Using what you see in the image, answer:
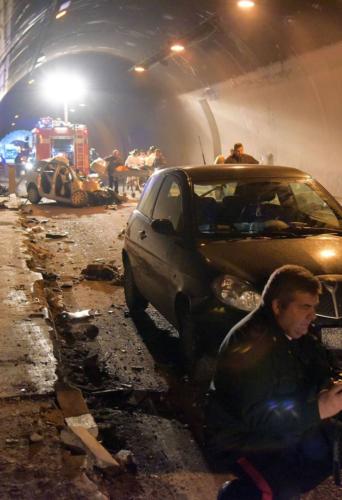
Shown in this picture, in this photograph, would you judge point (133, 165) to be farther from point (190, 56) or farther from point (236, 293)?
point (236, 293)

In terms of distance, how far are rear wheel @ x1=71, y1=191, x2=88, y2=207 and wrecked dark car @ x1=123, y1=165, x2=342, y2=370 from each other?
40.0 ft

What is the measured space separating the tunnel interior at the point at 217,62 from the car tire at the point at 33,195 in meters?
3.56

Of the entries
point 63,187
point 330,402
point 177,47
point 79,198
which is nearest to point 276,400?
point 330,402

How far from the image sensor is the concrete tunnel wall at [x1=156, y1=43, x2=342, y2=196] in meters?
17.3

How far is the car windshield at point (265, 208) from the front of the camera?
5.83m

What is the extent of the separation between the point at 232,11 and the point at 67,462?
15.2 metres

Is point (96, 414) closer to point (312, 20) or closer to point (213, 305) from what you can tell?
point (213, 305)

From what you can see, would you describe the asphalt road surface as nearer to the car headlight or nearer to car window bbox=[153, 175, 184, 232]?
the car headlight

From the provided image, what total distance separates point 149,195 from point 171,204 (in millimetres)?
830

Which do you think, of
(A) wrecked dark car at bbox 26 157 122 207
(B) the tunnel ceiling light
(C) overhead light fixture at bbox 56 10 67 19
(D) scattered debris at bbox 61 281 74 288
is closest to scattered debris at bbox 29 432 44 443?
(D) scattered debris at bbox 61 281 74 288

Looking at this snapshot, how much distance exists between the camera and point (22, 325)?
20.7 feet

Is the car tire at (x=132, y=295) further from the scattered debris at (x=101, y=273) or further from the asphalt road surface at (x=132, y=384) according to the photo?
the scattered debris at (x=101, y=273)

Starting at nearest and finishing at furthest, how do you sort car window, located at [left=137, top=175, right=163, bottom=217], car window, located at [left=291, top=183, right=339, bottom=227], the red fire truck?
car window, located at [left=291, top=183, right=339, bottom=227], car window, located at [left=137, top=175, right=163, bottom=217], the red fire truck

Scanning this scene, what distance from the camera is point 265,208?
6102mm
